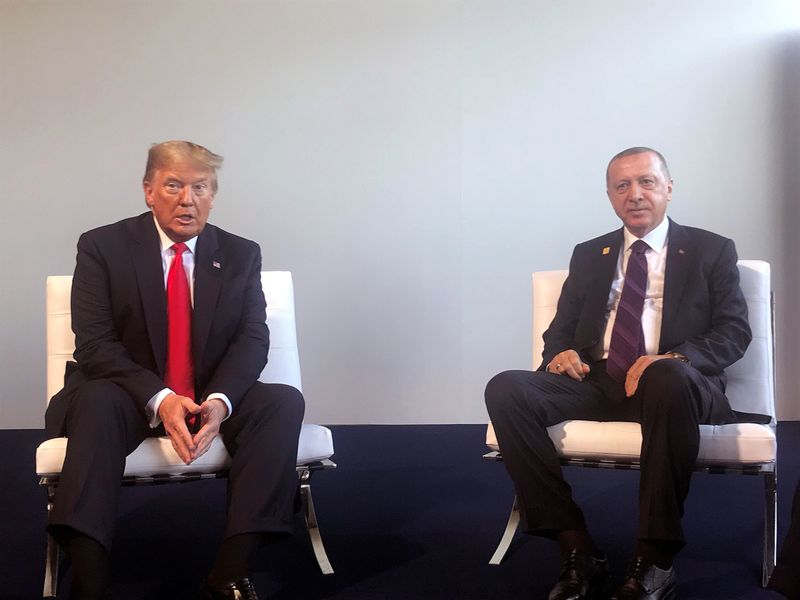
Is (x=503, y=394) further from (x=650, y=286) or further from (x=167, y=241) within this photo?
(x=167, y=241)

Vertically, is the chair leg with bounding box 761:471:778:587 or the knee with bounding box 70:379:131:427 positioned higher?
the knee with bounding box 70:379:131:427

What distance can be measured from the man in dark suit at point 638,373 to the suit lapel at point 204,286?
81 centimetres

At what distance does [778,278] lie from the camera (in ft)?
17.0

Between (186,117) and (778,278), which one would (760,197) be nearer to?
(778,278)

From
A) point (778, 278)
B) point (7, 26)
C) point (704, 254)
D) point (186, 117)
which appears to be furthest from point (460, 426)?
point (7, 26)

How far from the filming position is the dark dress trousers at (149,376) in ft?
7.50

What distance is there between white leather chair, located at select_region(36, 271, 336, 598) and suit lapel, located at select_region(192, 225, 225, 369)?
0.32 m

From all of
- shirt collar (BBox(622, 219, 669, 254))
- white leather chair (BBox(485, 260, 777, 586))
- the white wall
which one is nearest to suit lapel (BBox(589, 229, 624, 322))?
shirt collar (BBox(622, 219, 669, 254))

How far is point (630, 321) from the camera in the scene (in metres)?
2.89

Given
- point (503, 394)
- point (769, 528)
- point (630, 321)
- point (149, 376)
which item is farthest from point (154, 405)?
point (769, 528)

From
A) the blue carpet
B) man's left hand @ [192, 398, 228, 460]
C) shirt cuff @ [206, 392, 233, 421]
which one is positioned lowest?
the blue carpet

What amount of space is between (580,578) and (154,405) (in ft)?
3.81

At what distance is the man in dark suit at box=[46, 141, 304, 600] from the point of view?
7.41 feet

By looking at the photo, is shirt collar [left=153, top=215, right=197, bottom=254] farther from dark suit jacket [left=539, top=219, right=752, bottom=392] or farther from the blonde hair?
dark suit jacket [left=539, top=219, right=752, bottom=392]
